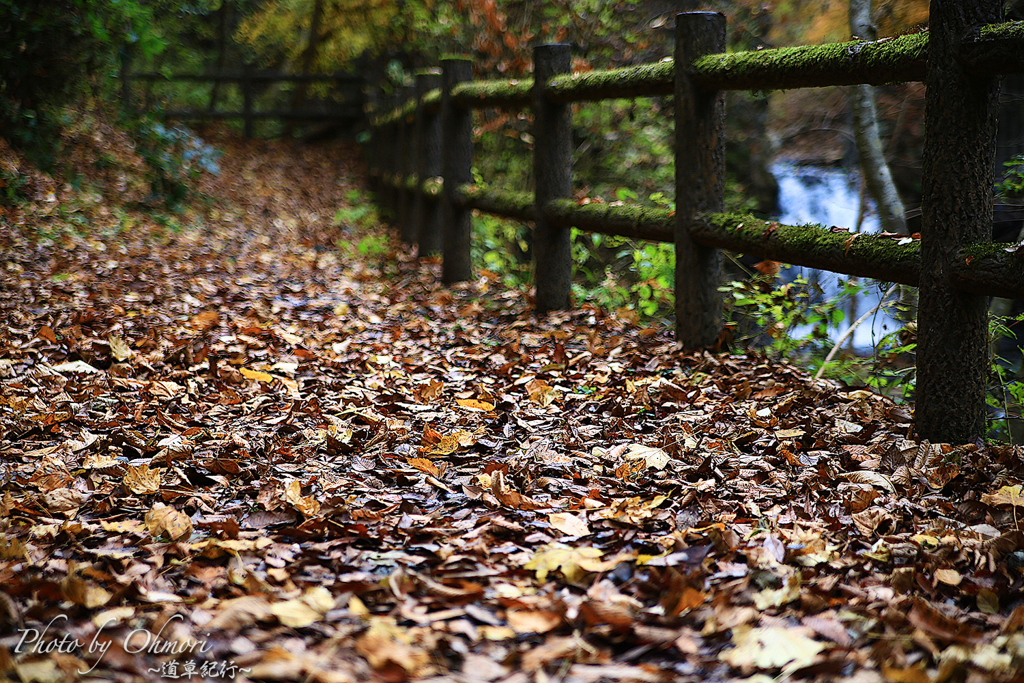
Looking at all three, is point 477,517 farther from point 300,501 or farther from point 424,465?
point 300,501

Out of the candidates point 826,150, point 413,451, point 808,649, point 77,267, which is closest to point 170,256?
point 77,267

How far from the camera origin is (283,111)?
16.0m

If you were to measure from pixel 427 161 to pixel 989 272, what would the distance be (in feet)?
19.7

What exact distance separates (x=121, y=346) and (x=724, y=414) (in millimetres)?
3025

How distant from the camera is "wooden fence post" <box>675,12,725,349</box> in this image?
3854 millimetres

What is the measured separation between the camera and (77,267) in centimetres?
593

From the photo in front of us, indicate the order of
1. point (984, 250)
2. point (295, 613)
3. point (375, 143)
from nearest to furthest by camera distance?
1. point (295, 613)
2. point (984, 250)
3. point (375, 143)

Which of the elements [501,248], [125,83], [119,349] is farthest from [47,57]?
[119,349]

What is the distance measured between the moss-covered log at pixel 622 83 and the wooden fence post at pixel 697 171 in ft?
0.48

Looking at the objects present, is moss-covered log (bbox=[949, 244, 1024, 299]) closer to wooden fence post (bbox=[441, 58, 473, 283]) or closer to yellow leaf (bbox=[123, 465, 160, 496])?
yellow leaf (bbox=[123, 465, 160, 496])

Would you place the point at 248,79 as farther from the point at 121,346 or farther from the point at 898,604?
the point at 898,604

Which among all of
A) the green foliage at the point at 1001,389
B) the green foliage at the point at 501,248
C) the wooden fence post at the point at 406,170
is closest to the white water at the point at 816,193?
the green foliage at the point at 501,248

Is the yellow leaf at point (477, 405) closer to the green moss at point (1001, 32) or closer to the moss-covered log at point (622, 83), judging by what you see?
the moss-covered log at point (622, 83)

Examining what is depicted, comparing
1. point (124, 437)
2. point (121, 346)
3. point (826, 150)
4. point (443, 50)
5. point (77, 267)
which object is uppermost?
point (443, 50)
